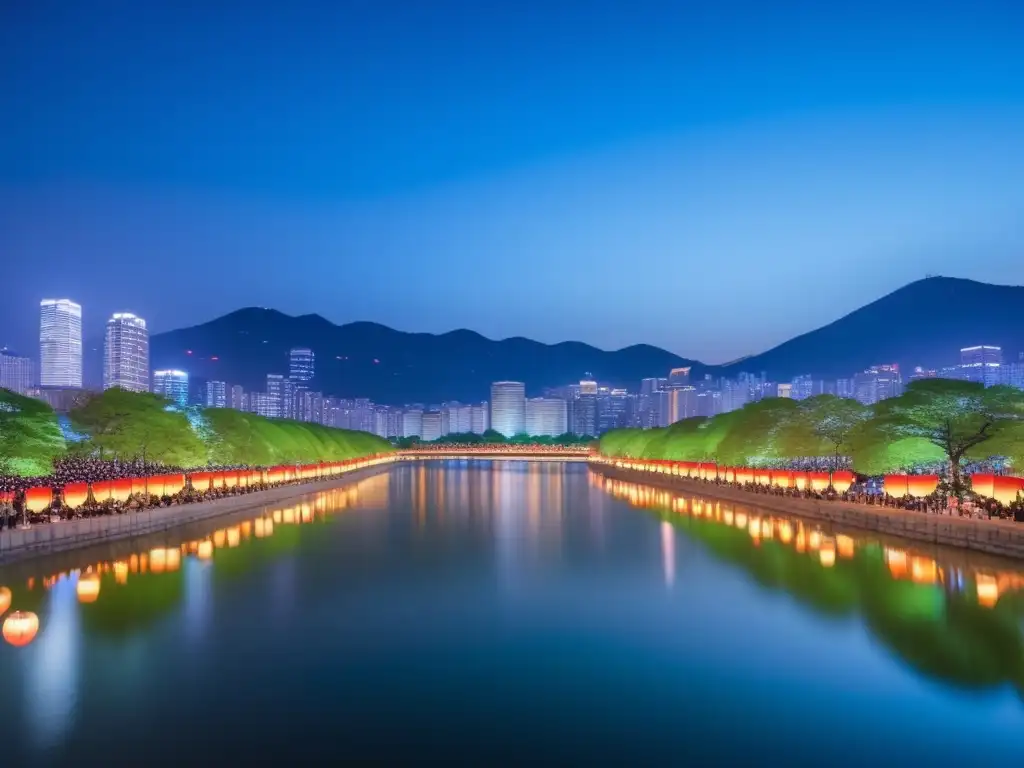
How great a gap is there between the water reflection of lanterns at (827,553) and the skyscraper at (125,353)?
162 metres

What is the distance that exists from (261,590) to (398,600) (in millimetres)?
3721

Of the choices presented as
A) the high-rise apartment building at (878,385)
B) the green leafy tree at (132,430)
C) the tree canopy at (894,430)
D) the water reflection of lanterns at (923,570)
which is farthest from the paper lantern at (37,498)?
the high-rise apartment building at (878,385)

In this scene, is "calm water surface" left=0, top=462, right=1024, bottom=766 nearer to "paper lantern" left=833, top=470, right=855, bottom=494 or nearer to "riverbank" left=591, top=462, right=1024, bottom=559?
"riverbank" left=591, top=462, right=1024, bottom=559

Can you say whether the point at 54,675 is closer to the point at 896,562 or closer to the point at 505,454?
the point at 896,562

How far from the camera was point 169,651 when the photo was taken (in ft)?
49.1

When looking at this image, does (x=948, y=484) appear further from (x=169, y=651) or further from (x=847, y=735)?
(x=169, y=651)

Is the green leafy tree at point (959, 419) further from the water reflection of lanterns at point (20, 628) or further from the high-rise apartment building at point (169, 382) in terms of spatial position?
the high-rise apartment building at point (169, 382)

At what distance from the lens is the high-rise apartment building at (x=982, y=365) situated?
15225 centimetres

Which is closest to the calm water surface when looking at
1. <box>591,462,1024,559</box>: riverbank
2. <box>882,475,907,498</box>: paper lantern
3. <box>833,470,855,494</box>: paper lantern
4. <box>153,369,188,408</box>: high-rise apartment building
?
<box>591,462,1024,559</box>: riverbank

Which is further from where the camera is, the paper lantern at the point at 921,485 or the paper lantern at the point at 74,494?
the paper lantern at the point at 921,485

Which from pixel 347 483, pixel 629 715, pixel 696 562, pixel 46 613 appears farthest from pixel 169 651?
pixel 347 483

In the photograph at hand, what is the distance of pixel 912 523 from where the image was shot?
29.2 meters

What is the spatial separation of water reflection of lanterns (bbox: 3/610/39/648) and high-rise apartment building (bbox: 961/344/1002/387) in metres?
151

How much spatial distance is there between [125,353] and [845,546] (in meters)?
174
